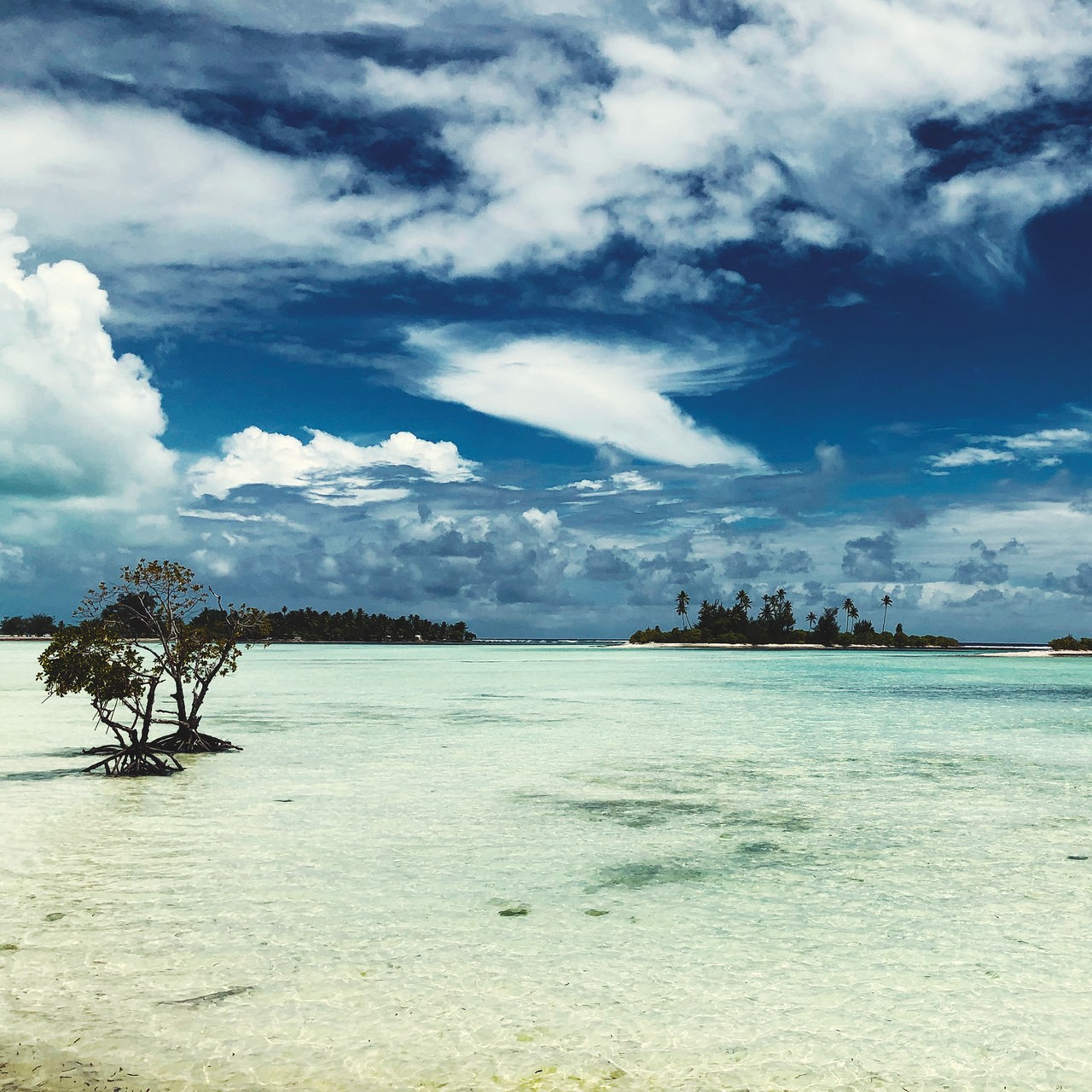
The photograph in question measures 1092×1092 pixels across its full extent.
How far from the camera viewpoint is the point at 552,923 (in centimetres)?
888

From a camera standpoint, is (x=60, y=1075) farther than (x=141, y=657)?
No

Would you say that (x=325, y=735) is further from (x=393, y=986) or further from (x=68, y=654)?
(x=393, y=986)

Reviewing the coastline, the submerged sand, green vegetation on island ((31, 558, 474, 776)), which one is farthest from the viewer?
the coastline

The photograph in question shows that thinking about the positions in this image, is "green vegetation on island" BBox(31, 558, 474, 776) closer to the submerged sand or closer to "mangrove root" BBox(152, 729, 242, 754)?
"mangrove root" BBox(152, 729, 242, 754)

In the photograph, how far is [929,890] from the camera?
10094 mm

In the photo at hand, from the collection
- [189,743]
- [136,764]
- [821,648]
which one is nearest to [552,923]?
[136,764]

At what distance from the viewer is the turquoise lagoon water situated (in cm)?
620

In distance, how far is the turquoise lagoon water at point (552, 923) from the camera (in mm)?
6199

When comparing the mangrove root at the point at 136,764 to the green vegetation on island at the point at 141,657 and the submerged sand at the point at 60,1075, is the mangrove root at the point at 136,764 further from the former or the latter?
the submerged sand at the point at 60,1075

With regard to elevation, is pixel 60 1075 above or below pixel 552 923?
above

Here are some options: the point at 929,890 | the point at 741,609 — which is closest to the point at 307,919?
the point at 929,890

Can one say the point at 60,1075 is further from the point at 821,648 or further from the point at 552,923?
the point at 821,648

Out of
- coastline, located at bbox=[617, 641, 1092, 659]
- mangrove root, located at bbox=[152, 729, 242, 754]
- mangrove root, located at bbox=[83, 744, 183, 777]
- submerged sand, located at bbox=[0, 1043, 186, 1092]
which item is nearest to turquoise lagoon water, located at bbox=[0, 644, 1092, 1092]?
submerged sand, located at bbox=[0, 1043, 186, 1092]

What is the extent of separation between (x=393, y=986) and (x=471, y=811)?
280 inches
